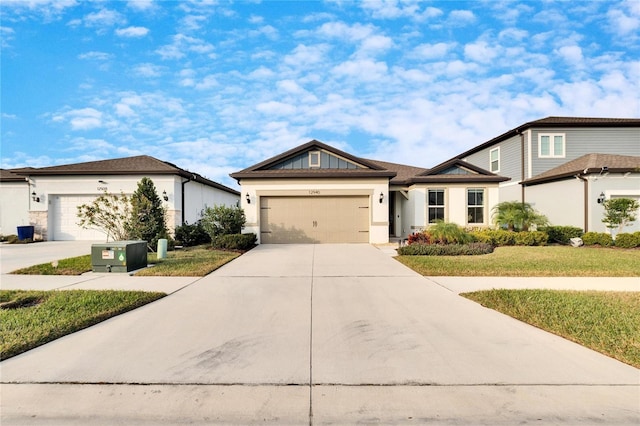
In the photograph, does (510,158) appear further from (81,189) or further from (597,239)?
(81,189)

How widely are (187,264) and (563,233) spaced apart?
17.0 m

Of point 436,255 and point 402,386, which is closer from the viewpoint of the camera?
point 402,386

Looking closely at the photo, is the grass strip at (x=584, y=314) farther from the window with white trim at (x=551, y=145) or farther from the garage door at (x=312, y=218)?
the window with white trim at (x=551, y=145)

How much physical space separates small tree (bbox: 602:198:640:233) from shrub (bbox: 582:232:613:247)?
933 mm

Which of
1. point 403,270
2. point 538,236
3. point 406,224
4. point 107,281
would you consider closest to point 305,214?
point 406,224

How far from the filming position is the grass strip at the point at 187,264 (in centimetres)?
855

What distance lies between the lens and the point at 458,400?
2.94 m

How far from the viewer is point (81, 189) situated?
55.5 ft

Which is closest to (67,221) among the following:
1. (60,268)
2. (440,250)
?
(60,268)

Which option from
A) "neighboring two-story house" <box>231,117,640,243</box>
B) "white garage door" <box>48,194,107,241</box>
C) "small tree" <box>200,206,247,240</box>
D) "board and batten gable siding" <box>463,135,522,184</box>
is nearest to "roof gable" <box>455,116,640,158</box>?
"board and batten gable siding" <box>463,135,522,184</box>

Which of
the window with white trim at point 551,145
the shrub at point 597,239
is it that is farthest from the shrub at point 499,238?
the window with white trim at point 551,145

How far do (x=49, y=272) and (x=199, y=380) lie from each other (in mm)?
8295

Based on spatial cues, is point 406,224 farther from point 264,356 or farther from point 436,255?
point 264,356

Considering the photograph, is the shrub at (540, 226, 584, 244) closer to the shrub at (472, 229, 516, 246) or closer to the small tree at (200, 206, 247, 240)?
the shrub at (472, 229, 516, 246)
